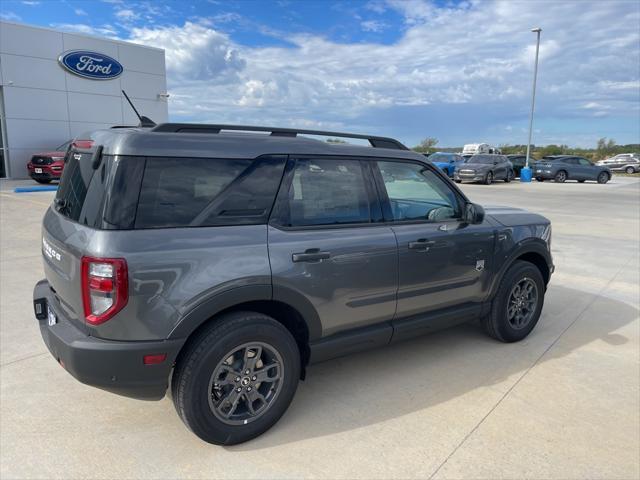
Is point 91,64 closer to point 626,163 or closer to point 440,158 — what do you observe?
point 440,158

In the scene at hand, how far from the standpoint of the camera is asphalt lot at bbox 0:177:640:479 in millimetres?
2648

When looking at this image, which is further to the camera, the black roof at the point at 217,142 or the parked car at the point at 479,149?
the parked car at the point at 479,149

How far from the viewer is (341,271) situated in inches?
122

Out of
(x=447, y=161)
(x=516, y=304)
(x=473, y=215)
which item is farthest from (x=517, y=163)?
(x=473, y=215)

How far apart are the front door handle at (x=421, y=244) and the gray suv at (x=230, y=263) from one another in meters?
0.01

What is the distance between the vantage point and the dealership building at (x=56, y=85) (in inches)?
A: 793

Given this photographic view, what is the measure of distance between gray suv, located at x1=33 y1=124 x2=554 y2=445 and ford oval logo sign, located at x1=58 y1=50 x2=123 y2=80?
21.9 m

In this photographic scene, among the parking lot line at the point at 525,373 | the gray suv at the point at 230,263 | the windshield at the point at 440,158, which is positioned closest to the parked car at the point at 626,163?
the windshield at the point at 440,158

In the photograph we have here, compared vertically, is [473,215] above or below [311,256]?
above

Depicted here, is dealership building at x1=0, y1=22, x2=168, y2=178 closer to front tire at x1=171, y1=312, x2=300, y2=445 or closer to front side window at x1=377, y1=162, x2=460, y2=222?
front side window at x1=377, y1=162, x2=460, y2=222

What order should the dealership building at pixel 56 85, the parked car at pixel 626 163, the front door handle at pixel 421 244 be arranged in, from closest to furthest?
the front door handle at pixel 421 244 → the dealership building at pixel 56 85 → the parked car at pixel 626 163

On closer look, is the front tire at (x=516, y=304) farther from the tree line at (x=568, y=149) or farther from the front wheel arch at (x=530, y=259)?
the tree line at (x=568, y=149)

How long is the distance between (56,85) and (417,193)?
22461mm

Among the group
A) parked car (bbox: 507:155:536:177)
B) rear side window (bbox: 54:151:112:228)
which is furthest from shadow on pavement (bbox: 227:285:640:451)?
parked car (bbox: 507:155:536:177)
